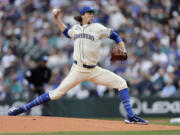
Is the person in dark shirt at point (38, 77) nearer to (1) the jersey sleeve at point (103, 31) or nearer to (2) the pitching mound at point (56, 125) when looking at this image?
(2) the pitching mound at point (56, 125)

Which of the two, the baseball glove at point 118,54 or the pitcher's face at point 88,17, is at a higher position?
the pitcher's face at point 88,17

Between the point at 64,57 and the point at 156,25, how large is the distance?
3.62 metres

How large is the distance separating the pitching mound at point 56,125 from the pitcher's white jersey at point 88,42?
3.65 ft

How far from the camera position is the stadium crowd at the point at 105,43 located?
16.4 meters

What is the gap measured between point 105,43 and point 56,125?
9.23m

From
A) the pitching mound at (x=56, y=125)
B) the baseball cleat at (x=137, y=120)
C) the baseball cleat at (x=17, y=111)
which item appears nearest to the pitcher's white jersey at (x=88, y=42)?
the pitching mound at (x=56, y=125)

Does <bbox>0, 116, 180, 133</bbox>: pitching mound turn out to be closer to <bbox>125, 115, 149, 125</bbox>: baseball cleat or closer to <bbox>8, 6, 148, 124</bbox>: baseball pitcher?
<bbox>125, 115, 149, 125</bbox>: baseball cleat

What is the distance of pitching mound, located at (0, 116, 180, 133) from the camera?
816 centimetres

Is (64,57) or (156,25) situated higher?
(156,25)

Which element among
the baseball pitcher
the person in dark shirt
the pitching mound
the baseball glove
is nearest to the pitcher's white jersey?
the baseball pitcher

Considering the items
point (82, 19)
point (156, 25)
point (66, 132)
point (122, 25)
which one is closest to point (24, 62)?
point (122, 25)

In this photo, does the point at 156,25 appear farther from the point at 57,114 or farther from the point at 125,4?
the point at 57,114

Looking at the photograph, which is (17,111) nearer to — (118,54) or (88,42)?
(88,42)

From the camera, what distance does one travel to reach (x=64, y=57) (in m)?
17.2
